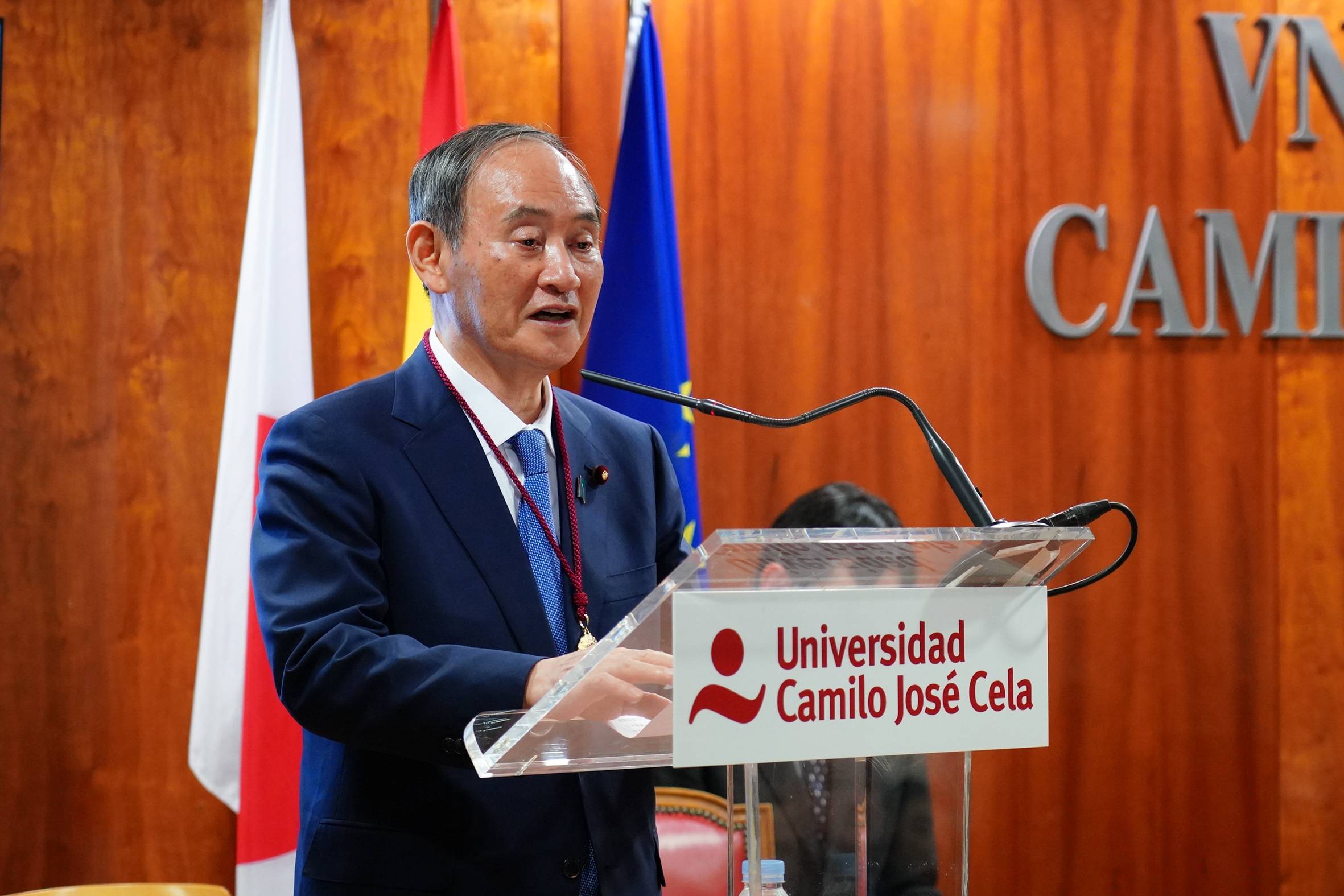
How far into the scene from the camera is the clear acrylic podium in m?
0.94

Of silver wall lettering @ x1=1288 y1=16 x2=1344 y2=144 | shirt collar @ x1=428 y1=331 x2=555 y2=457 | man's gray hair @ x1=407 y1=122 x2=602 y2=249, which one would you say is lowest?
shirt collar @ x1=428 y1=331 x2=555 y2=457

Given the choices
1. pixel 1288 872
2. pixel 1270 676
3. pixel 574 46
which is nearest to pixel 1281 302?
pixel 1270 676

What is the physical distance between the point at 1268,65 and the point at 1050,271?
38.9 inches

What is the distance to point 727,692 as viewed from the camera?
93 centimetres

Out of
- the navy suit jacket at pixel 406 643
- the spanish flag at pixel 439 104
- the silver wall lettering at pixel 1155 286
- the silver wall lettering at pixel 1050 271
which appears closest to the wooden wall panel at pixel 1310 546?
the silver wall lettering at pixel 1155 286

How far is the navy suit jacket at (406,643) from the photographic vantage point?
3.94 ft

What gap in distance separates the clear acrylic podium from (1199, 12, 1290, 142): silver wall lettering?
10.2ft

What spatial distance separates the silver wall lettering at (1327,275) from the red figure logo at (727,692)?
11.0ft

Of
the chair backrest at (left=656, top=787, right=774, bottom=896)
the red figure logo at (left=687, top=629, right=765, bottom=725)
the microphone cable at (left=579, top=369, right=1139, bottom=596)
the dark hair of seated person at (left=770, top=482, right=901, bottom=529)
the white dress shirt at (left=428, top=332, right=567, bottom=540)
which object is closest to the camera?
the red figure logo at (left=687, top=629, right=765, bottom=725)

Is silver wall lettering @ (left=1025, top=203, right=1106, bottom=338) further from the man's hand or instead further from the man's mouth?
the man's hand

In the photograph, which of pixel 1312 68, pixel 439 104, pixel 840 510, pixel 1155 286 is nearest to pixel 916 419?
pixel 840 510

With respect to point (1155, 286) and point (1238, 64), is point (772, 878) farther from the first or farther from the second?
point (1238, 64)

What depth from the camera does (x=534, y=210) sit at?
153cm

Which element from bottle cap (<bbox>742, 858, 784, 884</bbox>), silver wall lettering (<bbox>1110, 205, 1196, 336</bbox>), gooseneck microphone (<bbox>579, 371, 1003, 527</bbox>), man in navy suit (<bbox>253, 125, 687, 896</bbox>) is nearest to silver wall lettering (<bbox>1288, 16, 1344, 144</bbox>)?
silver wall lettering (<bbox>1110, 205, 1196, 336</bbox>)
